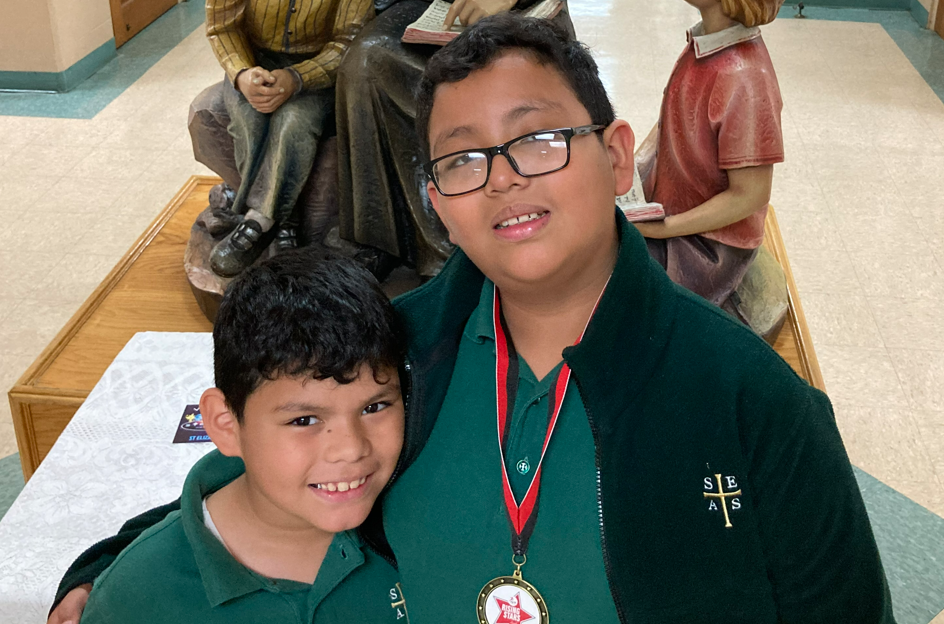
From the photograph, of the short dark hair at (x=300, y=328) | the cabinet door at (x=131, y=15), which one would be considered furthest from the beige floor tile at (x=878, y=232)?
the cabinet door at (x=131, y=15)

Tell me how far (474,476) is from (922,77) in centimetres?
674

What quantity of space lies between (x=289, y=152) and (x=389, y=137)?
1.14 feet

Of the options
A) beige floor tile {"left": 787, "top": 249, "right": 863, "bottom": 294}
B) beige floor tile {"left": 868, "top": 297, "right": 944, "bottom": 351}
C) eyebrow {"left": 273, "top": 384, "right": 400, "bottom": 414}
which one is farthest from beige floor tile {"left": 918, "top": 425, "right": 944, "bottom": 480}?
eyebrow {"left": 273, "top": 384, "right": 400, "bottom": 414}

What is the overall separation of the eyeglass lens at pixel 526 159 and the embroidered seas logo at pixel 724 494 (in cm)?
47

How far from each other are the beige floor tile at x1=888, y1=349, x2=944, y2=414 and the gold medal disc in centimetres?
293

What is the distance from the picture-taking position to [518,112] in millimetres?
1372

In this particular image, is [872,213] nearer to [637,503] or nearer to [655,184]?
[655,184]

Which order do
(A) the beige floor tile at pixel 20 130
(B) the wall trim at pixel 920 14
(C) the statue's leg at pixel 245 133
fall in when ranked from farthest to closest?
(B) the wall trim at pixel 920 14
(A) the beige floor tile at pixel 20 130
(C) the statue's leg at pixel 245 133

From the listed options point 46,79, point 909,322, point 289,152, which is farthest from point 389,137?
point 46,79

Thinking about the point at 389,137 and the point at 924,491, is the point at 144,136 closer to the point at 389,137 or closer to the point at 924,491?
the point at 389,137

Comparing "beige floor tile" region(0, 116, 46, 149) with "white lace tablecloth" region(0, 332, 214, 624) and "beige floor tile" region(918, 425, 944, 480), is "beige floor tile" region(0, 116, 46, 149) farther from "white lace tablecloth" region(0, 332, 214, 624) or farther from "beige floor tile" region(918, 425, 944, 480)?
"beige floor tile" region(918, 425, 944, 480)

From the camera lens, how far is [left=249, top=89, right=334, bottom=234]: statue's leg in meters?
3.21

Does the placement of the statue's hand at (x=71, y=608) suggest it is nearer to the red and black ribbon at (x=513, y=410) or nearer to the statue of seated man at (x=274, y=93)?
the red and black ribbon at (x=513, y=410)

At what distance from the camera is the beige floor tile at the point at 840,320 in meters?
4.22
